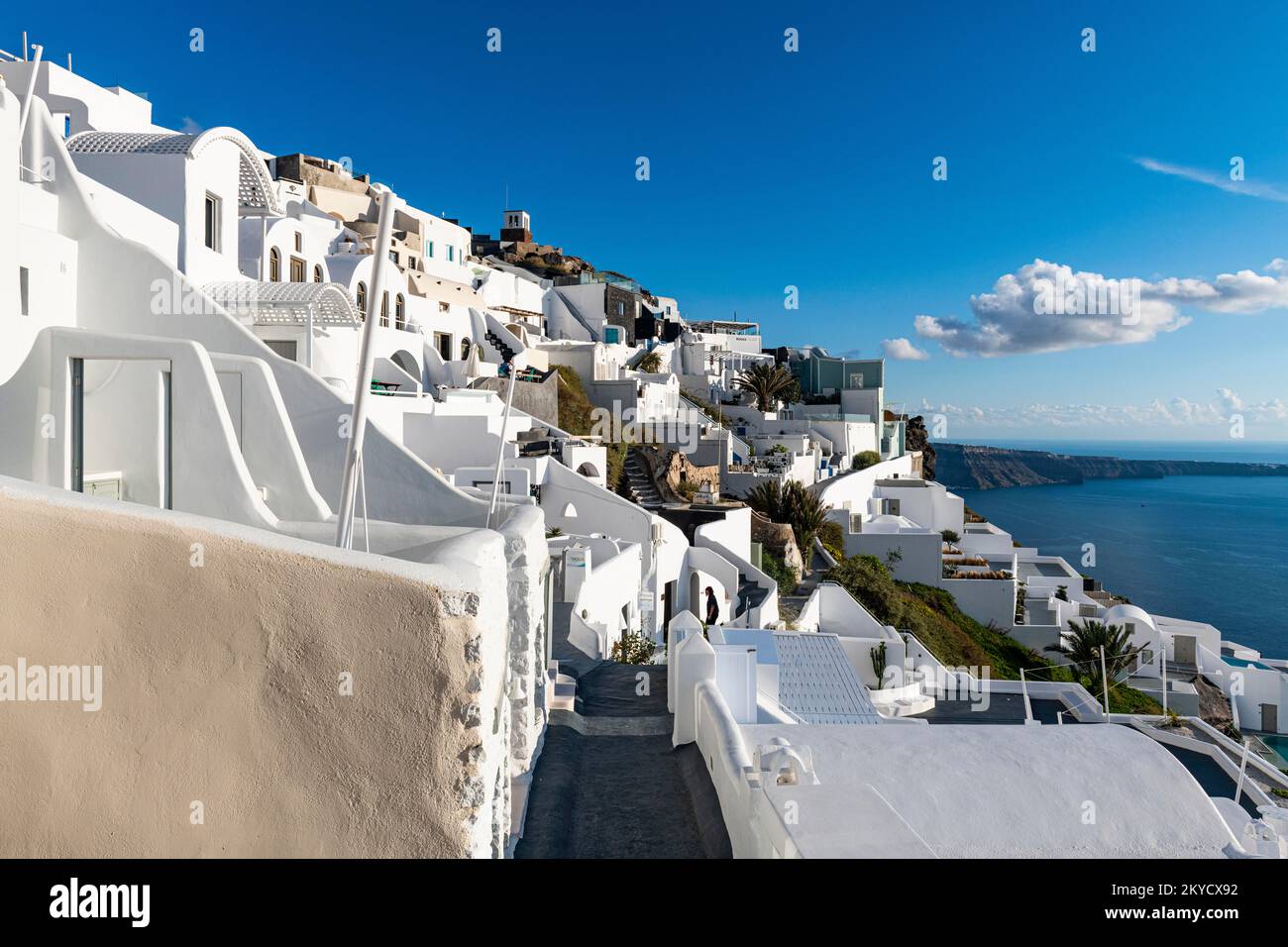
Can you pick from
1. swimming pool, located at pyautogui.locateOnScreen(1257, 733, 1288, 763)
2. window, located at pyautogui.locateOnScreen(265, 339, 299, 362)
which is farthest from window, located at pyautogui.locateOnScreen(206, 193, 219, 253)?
swimming pool, located at pyautogui.locateOnScreen(1257, 733, 1288, 763)

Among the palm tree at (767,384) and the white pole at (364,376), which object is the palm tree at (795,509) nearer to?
the palm tree at (767,384)

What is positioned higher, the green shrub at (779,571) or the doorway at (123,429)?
the doorway at (123,429)

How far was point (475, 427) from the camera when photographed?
23.4m

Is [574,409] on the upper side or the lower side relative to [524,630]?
upper

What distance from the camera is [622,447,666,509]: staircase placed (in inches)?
1189

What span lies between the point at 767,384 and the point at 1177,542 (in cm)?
6715

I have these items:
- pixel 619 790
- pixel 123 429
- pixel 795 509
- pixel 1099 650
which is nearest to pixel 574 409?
pixel 795 509

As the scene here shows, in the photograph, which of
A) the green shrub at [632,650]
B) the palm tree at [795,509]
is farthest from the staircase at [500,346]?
the green shrub at [632,650]

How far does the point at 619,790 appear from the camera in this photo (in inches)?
317

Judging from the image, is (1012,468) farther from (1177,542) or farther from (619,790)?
(619,790)

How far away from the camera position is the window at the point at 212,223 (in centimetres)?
1469

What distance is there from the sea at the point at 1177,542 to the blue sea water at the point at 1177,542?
12cm

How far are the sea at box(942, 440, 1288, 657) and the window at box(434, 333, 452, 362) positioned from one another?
50833 millimetres

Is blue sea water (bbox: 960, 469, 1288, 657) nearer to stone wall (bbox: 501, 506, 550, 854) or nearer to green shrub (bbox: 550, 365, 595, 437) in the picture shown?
green shrub (bbox: 550, 365, 595, 437)
